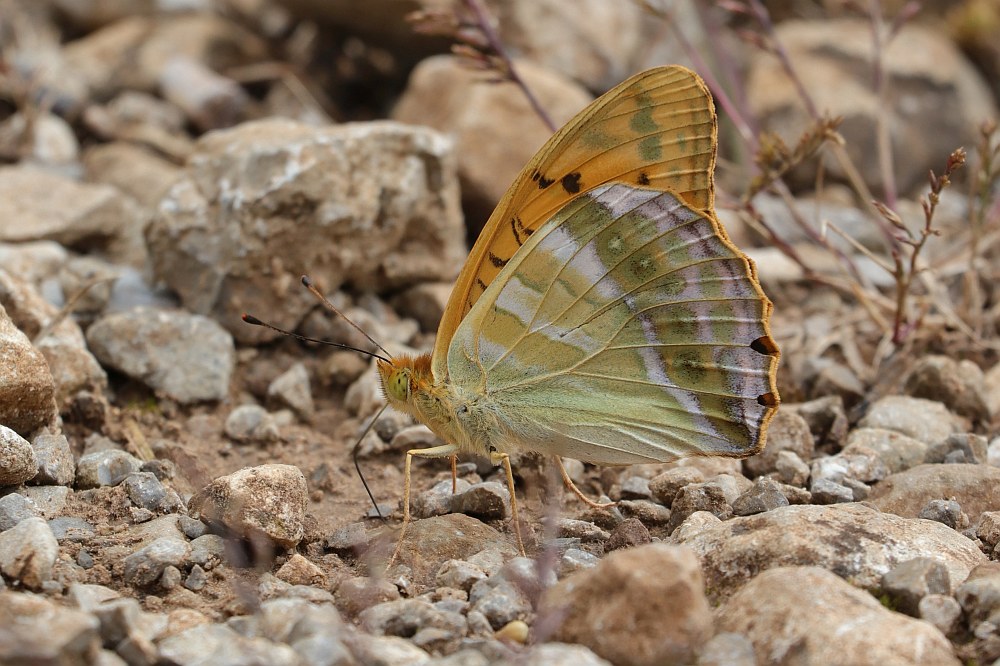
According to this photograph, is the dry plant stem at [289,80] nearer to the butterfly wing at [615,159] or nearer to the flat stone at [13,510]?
the butterfly wing at [615,159]

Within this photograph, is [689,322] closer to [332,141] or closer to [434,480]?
[434,480]

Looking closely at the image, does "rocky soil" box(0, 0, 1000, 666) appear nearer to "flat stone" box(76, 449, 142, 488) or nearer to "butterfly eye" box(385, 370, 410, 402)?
"flat stone" box(76, 449, 142, 488)

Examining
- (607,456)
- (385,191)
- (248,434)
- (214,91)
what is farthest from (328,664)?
(214,91)

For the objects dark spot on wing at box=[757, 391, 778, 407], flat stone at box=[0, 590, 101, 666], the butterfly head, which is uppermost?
dark spot on wing at box=[757, 391, 778, 407]

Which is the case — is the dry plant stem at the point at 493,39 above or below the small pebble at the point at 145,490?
above

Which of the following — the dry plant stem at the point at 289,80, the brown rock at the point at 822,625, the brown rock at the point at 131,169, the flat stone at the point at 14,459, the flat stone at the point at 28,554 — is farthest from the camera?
the dry plant stem at the point at 289,80

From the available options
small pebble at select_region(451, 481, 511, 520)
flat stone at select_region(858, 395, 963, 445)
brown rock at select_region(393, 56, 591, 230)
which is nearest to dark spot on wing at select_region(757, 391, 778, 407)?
small pebble at select_region(451, 481, 511, 520)

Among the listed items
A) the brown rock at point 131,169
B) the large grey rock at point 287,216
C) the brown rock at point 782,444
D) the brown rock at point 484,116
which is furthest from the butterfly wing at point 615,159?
the brown rock at point 131,169
